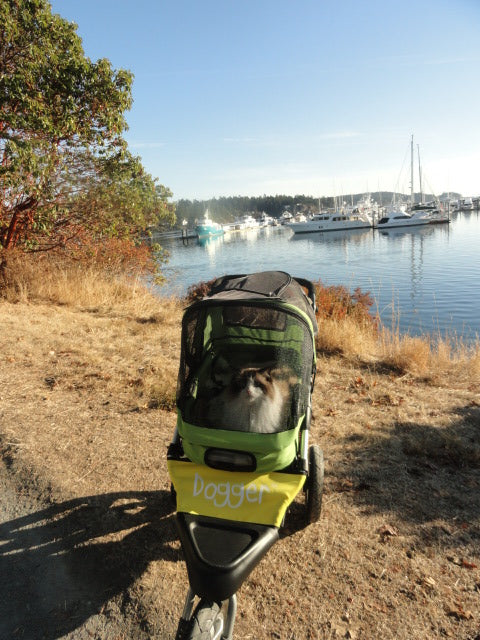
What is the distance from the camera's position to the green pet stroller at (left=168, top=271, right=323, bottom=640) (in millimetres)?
2076

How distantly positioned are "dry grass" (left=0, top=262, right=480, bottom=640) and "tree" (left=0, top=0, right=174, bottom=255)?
385cm

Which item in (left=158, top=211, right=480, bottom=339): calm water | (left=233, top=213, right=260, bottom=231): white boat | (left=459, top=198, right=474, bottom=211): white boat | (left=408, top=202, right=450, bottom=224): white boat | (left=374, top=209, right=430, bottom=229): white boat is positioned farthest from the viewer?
(left=233, top=213, right=260, bottom=231): white boat

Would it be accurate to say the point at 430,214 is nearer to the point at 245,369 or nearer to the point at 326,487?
the point at 326,487

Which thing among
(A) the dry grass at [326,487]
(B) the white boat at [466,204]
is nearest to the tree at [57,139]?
(A) the dry grass at [326,487]

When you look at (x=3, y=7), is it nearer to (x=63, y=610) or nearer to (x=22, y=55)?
(x=22, y=55)

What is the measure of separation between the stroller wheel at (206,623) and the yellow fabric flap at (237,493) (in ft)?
1.38

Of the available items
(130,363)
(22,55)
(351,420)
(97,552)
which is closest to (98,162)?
(22,55)

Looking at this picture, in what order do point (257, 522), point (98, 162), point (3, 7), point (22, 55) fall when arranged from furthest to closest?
point (98, 162) < point (22, 55) < point (3, 7) < point (257, 522)

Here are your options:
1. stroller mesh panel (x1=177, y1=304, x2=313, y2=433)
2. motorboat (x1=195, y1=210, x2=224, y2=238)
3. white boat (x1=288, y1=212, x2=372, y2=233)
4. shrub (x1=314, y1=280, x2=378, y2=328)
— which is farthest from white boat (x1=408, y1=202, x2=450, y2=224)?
stroller mesh panel (x1=177, y1=304, x2=313, y2=433)

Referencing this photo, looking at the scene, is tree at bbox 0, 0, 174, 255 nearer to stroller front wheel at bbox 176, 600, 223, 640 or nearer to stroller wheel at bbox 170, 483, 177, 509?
stroller wheel at bbox 170, 483, 177, 509

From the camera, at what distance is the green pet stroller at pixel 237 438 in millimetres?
2076

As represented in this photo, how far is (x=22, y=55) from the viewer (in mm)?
8711

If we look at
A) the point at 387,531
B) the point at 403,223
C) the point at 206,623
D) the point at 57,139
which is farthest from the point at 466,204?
the point at 206,623

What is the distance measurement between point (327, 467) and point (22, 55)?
1004 centimetres
